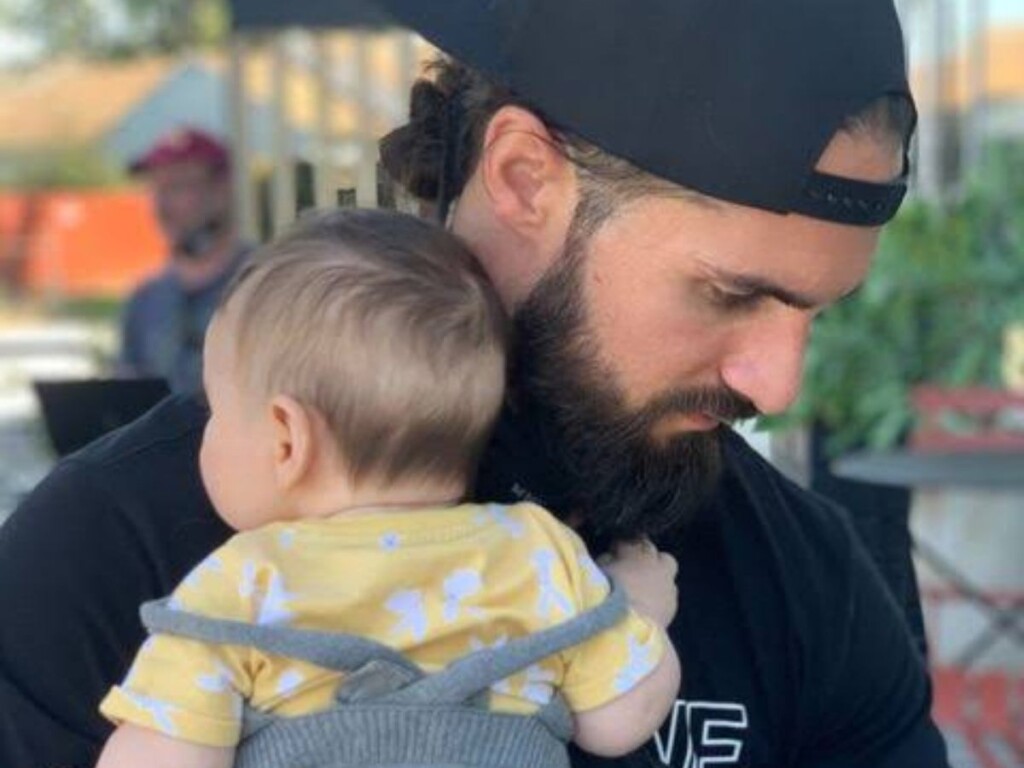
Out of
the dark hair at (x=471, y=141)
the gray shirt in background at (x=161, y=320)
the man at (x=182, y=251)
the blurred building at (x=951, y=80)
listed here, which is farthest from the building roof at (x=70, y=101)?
the dark hair at (x=471, y=141)

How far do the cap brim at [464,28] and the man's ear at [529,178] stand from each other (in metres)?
0.05

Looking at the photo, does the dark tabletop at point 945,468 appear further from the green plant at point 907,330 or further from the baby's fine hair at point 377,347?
the baby's fine hair at point 377,347

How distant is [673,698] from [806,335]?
0.34 metres

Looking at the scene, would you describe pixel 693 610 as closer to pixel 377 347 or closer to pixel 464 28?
pixel 377 347

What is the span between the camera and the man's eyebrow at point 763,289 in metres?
1.97

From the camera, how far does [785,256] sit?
1.98 meters

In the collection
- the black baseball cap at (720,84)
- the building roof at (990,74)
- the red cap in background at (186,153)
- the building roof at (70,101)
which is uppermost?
the black baseball cap at (720,84)

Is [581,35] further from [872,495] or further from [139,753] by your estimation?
[872,495]

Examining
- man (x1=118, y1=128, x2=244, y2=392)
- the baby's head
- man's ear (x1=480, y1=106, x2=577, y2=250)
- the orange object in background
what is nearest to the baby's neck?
the baby's head

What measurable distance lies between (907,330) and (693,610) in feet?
12.7

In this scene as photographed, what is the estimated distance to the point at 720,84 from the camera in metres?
1.97

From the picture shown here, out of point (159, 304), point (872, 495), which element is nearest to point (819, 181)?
point (872, 495)

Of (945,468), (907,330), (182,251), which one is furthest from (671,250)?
(182,251)

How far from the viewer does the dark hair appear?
1997mm
